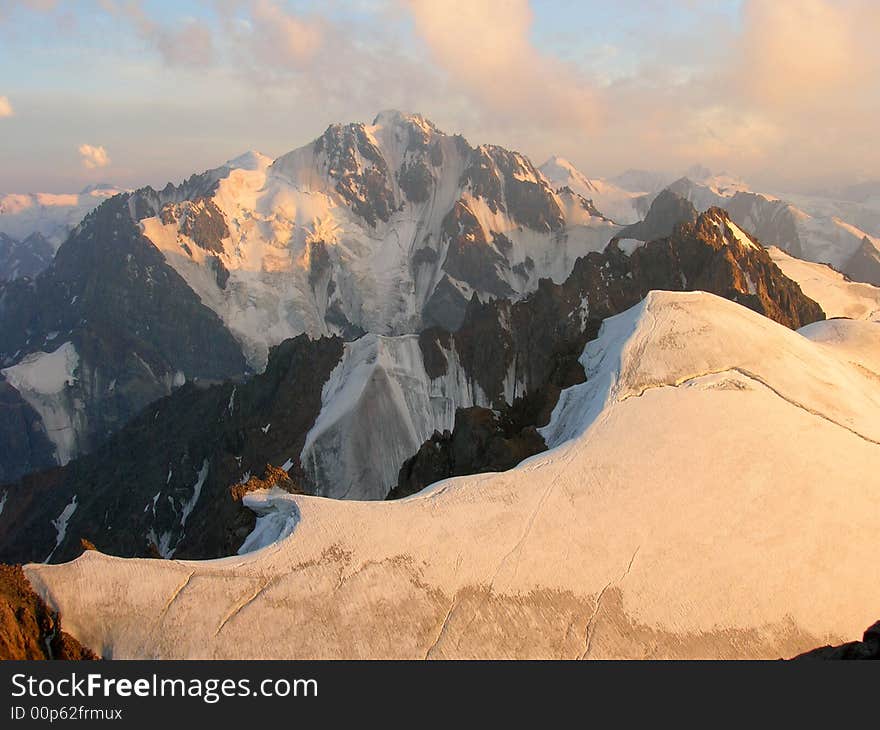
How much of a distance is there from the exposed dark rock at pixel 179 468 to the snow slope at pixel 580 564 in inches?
1692

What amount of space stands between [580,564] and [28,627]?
2605cm

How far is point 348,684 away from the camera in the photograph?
2197 centimetres

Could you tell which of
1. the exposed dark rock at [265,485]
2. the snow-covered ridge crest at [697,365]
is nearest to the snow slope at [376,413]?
the exposed dark rock at [265,485]

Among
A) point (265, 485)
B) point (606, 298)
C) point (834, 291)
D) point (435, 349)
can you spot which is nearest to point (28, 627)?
point (265, 485)

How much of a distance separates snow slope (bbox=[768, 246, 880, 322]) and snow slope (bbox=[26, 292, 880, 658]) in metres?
102

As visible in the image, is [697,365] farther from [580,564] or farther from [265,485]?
[265,485]

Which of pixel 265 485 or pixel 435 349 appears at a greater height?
pixel 265 485

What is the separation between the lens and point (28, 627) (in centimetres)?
3070

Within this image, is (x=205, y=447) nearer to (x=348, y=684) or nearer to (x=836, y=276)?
(x=348, y=684)

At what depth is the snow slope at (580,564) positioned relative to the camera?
3197cm

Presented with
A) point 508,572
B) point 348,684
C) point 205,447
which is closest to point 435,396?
point 205,447

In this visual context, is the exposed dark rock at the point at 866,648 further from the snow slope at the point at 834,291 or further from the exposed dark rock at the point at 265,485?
the snow slope at the point at 834,291

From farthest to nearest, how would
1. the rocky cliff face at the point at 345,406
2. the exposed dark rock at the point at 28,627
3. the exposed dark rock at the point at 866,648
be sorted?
the rocky cliff face at the point at 345,406
the exposed dark rock at the point at 28,627
the exposed dark rock at the point at 866,648

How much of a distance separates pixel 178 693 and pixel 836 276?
177m
